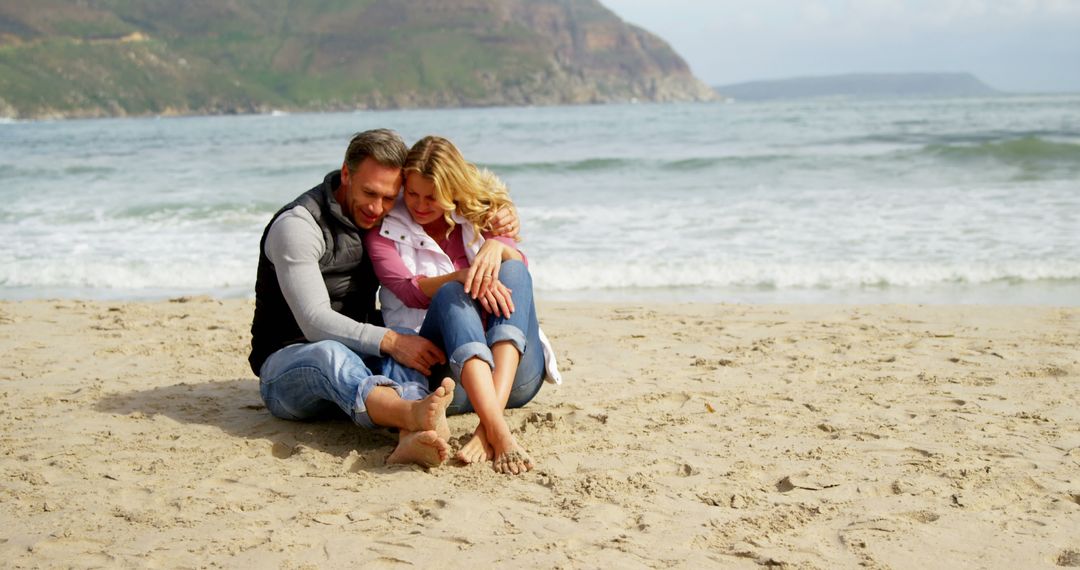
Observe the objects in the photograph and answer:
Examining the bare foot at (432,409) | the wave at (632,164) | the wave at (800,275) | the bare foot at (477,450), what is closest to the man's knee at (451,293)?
the bare foot at (432,409)

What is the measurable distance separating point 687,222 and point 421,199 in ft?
27.8

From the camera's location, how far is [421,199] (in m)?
3.94

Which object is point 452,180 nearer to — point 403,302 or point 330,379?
point 403,302

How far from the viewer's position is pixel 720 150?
24547 mm

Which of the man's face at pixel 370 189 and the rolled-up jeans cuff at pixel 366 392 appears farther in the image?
the man's face at pixel 370 189

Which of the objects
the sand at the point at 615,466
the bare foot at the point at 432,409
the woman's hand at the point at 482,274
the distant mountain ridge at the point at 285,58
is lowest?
the sand at the point at 615,466

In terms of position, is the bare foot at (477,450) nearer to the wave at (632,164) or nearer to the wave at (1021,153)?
the wave at (632,164)

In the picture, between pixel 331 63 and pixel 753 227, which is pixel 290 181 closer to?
pixel 753 227

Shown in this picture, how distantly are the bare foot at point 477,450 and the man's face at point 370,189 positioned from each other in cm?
100

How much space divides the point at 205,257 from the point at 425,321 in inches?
285

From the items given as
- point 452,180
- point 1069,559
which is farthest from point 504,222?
point 1069,559

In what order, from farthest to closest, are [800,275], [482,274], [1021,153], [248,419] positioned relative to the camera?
[1021,153] → [800,275] → [248,419] → [482,274]

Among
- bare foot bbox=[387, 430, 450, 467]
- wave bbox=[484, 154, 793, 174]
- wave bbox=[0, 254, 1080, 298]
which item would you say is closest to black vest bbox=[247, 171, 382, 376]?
bare foot bbox=[387, 430, 450, 467]

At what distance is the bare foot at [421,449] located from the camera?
361 cm
